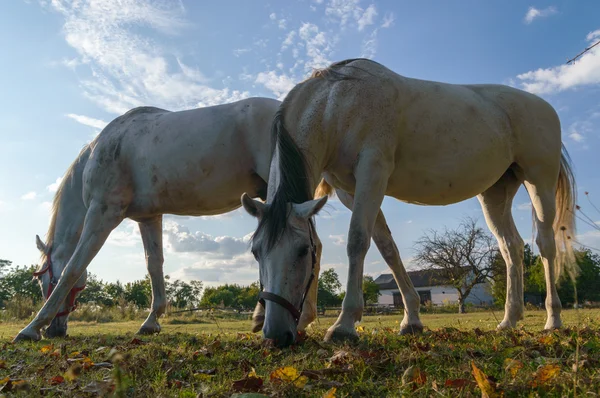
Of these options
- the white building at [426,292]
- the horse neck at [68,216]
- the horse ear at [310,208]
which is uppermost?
the horse neck at [68,216]

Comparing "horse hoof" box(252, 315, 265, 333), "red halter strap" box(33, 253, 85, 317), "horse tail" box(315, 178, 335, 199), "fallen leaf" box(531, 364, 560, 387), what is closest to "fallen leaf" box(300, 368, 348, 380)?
"fallen leaf" box(531, 364, 560, 387)

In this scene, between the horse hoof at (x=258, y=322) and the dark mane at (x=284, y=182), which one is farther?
the horse hoof at (x=258, y=322)

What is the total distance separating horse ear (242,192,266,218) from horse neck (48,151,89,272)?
4.24 metres

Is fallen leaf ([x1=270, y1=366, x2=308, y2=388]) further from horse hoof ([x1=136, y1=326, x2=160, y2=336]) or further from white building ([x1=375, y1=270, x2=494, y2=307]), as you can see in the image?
white building ([x1=375, y1=270, x2=494, y2=307])

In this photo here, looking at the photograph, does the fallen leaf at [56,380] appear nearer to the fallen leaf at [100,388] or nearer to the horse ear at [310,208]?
the fallen leaf at [100,388]

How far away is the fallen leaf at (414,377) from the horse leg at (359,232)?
57.9 inches

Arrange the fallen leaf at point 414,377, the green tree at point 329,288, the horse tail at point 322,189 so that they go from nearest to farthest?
the fallen leaf at point 414,377, the horse tail at point 322,189, the green tree at point 329,288

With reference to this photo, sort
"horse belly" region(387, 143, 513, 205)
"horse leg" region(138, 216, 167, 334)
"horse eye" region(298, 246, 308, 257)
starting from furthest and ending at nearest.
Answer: "horse leg" region(138, 216, 167, 334) < "horse belly" region(387, 143, 513, 205) < "horse eye" region(298, 246, 308, 257)

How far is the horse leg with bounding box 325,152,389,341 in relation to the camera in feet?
11.8

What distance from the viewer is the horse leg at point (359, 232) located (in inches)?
141

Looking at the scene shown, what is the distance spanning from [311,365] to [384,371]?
1.34 ft

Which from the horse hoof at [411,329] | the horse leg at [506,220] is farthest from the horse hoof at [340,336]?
the horse leg at [506,220]

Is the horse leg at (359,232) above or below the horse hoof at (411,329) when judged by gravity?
above

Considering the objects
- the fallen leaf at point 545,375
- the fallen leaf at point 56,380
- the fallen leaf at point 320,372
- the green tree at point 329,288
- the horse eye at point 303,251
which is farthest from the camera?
the green tree at point 329,288
